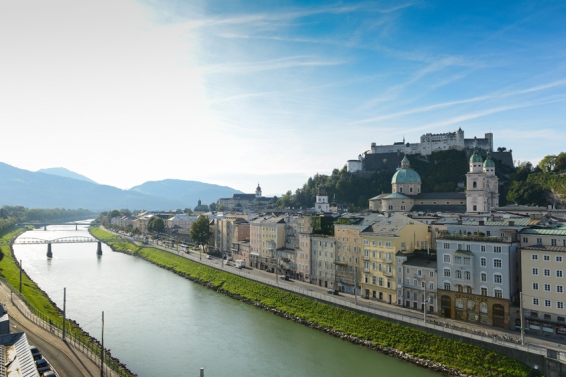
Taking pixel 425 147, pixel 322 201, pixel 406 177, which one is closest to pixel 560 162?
pixel 406 177

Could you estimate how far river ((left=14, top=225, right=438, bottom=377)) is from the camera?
79.7ft

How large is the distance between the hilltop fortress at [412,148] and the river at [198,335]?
59141 millimetres

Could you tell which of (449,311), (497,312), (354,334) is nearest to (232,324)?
(354,334)

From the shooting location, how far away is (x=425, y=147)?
320 feet

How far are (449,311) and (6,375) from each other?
24.0 m

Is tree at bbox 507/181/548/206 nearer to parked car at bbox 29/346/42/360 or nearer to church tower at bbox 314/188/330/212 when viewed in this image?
church tower at bbox 314/188/330/212

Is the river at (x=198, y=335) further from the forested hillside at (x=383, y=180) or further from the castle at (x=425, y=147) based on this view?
the castle at (x=425, y=147)

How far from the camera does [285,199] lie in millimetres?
105250

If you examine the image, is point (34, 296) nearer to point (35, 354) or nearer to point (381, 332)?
point (35, 354)

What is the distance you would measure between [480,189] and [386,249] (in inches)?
1500

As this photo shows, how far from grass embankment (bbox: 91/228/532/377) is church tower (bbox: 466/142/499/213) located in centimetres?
3700

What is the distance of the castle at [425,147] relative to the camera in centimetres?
9450

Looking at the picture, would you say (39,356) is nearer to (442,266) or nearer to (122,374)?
(122,374)

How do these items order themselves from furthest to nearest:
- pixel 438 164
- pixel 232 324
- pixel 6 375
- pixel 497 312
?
pixel 438 164
pixel 232 324
pixel 497 312
pixel 6 375
